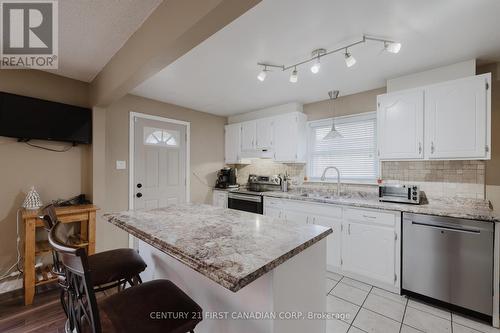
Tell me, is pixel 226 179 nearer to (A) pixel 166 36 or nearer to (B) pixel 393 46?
(A) pixel 166 36

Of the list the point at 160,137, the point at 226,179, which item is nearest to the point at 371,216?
the point at 226,179

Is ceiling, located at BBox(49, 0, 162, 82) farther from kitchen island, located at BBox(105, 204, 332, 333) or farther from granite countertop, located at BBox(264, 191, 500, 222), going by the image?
granite countertop, located at BBox(264, 191, 500, 222)

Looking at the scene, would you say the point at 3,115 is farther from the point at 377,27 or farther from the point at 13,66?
the point at 377,27

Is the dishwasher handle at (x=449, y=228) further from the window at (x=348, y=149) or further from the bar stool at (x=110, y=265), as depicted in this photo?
the bar stool at (x=110, y=265)

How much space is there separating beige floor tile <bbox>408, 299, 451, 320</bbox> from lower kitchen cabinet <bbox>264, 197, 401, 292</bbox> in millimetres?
175

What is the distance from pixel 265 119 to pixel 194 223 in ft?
9.01

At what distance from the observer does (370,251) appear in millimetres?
2408

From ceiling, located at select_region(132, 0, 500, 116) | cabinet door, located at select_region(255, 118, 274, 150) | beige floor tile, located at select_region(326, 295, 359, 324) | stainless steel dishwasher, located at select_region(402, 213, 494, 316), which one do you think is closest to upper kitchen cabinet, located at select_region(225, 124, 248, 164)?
cabinet door, located at select_region(255, 118, 274, 150)

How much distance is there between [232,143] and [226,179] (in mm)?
759

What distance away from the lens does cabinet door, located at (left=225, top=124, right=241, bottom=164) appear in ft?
14.1


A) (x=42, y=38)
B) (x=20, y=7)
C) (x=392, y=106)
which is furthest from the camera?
(x=392, y=106)

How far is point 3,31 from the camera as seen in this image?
169cm

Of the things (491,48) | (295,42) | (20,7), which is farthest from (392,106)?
(20,7)

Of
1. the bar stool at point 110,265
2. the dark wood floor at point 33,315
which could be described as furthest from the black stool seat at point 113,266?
the dark wood floor at point 33,315
